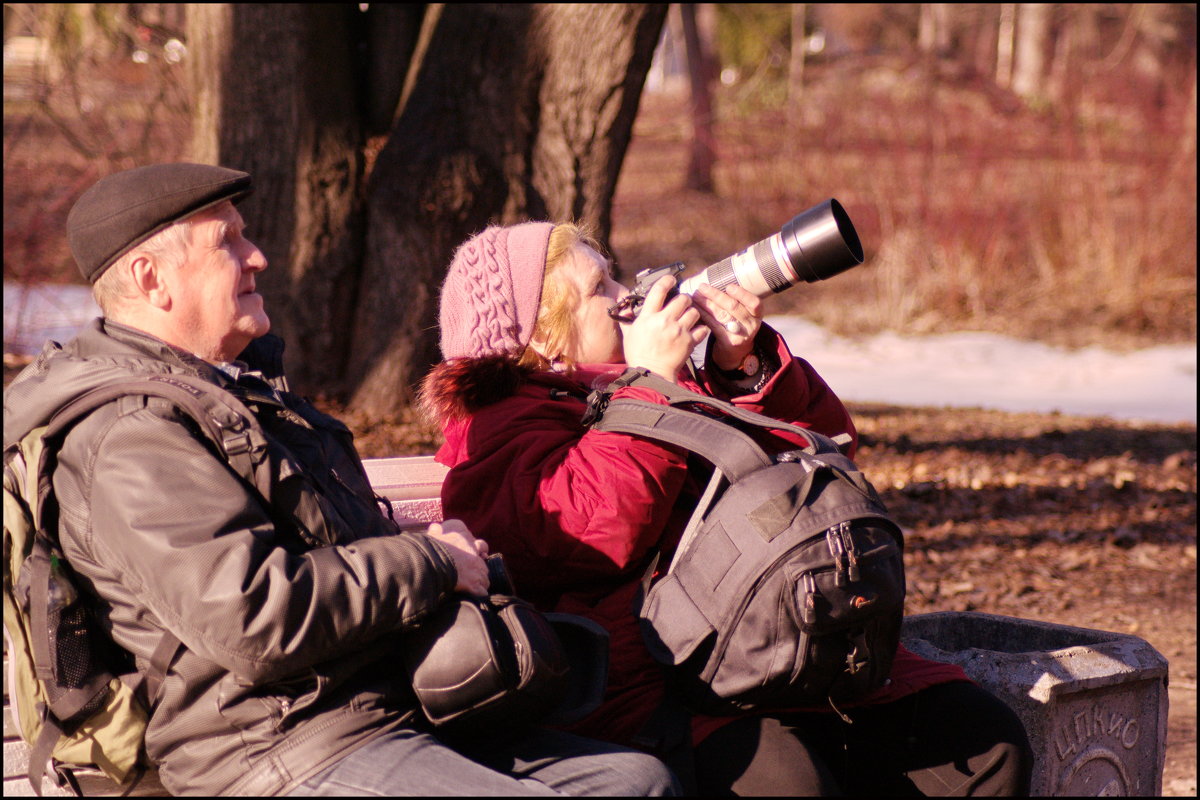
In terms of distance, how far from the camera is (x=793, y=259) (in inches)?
105

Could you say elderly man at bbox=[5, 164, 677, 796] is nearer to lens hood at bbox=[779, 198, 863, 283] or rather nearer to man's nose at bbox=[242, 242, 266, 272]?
man's nose at bbox=[242, 242, 266, 272]

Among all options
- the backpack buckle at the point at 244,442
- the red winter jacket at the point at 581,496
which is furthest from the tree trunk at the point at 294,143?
the backpack buckle at the point at 244,442

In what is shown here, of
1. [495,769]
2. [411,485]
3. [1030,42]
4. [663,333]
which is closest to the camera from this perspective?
[495,769]

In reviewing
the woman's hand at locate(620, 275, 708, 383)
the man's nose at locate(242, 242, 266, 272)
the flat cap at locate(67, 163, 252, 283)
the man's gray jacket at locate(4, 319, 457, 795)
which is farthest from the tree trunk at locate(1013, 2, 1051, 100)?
the man's gray jacket at locate(4, 319, 457, 795)

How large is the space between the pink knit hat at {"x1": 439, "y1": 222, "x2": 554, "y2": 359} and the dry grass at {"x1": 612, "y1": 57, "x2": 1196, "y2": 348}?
930cm

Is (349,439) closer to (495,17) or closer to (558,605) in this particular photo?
(558,605)

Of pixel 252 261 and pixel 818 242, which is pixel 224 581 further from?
pixel 818 242

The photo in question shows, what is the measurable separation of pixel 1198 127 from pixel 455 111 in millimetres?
8768

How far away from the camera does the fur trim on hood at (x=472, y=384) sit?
2.66 m

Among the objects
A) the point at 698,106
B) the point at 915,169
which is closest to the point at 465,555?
the point at 915,169

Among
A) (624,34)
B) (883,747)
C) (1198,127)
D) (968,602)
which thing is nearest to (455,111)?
(624,34)

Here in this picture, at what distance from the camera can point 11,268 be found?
8.97 meters

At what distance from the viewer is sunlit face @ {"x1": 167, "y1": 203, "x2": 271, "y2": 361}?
7.16ft

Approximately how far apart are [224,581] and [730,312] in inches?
48.4
